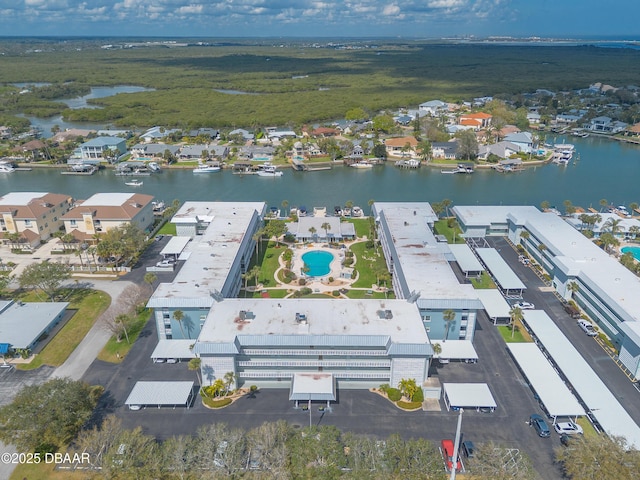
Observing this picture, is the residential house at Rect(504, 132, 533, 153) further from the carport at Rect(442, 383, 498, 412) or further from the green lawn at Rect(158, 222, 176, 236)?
the carport at Rect(442, 383, 498, 412)

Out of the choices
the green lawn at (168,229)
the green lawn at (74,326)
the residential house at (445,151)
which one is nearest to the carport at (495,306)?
the green lawn at (74,326)

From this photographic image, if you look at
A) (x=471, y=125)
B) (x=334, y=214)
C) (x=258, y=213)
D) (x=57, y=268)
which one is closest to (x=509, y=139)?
(x=471, y=125)

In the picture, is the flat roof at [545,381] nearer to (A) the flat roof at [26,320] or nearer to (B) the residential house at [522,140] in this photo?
(A) the flat roof at [26,320]

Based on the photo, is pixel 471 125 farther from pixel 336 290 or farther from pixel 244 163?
pixel 336 290

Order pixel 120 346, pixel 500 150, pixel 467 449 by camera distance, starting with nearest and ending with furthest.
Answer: pixel 467 449
pixel 120 346
pixel 500 150

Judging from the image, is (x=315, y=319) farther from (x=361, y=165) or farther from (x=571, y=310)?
(x=361, y=165)

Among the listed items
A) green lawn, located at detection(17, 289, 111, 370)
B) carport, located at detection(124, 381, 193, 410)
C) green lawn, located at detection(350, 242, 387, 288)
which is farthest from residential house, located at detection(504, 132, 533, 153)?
carport, located at detection(124, 381, 193, 410)

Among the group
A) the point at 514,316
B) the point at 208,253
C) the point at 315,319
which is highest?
the point at 315,319

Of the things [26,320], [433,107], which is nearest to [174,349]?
[26,320]
